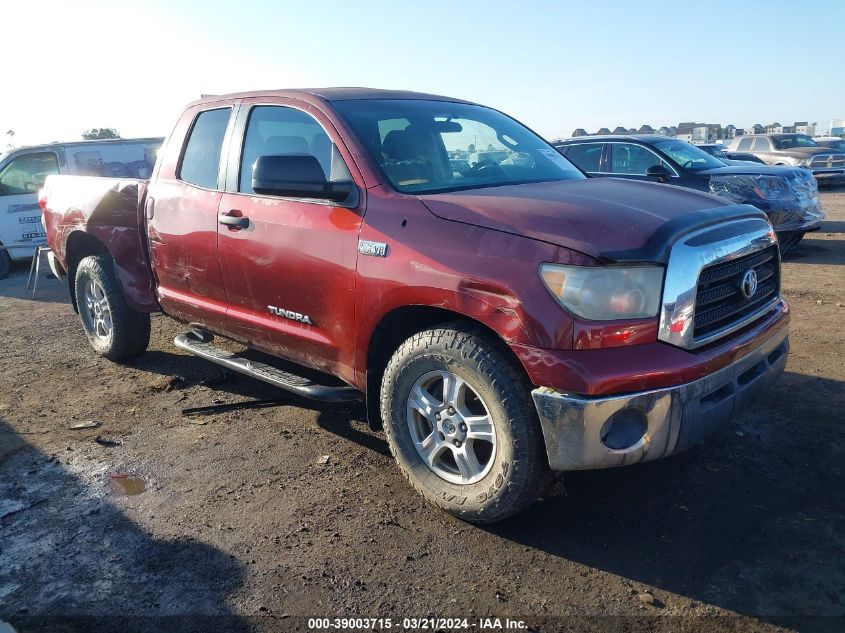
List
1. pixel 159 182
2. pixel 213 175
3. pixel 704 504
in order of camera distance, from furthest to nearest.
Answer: pixel 159 182 → pixel 213 175 → pixel 704 504

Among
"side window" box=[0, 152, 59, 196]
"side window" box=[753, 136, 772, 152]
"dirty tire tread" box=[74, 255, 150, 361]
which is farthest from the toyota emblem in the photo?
"side window" box=[753, 136, 772, 152]

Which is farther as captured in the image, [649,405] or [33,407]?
[33,407]

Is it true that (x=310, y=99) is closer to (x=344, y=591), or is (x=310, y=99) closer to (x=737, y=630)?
(x=344, y=591)

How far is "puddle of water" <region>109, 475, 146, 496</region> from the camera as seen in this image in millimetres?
3555

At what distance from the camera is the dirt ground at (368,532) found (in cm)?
255

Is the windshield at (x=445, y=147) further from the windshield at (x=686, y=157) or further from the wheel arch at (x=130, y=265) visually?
the windshield at (x=686, y=157)

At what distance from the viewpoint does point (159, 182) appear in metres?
4.70

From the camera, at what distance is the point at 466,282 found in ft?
9.25

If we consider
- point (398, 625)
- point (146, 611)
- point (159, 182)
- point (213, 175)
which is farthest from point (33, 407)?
point (398, 625)

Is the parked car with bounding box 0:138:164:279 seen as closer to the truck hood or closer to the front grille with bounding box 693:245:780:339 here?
the truck hood

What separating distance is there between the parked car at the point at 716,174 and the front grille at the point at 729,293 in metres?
5.26

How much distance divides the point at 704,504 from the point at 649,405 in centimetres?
90

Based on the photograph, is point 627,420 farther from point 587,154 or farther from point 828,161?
point 828,161

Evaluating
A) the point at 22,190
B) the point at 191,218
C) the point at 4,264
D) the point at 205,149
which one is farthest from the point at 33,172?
the point at 191,218
